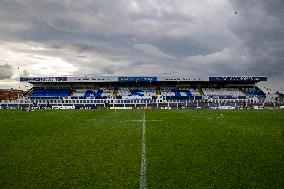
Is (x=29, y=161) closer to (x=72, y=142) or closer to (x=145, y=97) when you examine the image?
(x=72, y=142)

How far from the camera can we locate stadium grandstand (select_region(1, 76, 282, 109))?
6981 centimetres

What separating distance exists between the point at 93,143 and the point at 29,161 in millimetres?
4085

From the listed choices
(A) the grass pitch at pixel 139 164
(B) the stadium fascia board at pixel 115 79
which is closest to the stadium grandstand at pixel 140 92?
(B) the stadium fascia board at pixel 115 79

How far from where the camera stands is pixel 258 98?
73250 millimetres

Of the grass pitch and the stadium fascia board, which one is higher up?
the stadium fascia board

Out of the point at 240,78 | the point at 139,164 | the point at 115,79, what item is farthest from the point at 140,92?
the point at 139,164

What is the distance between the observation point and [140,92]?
7838 centimetres

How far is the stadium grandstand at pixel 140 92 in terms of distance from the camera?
6981cm

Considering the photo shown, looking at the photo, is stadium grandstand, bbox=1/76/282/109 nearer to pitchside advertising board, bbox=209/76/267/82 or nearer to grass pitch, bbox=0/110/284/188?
pitchside advertising board, bbox=209/76/267/82

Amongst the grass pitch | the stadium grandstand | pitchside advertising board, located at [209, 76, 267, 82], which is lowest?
the grass pitch

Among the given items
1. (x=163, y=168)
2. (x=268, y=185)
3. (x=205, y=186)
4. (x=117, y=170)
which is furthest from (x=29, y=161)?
(x=268, y=185)

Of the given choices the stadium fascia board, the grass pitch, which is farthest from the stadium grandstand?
the grass pitch

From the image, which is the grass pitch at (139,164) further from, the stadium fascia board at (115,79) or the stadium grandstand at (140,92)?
the stadium fascia board at (115,79)

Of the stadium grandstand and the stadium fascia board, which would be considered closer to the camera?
the stadium grandstand
